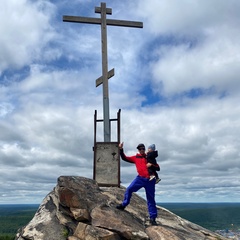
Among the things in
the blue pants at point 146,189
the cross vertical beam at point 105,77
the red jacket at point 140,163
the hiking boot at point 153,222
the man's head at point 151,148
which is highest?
the cross vertical beam at point 105,77

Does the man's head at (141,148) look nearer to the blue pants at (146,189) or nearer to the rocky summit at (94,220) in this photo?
the blue pants at (146,189)

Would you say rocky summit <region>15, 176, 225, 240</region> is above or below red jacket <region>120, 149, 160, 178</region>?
below

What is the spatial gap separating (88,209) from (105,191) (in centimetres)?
206

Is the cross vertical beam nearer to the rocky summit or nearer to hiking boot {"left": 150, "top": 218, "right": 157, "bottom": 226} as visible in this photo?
the rocky summit

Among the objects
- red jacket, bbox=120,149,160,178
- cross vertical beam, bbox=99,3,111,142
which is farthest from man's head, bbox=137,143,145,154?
cross vertical beam, bbox=99,3,111,142

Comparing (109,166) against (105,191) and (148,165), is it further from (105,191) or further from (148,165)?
(148,165)

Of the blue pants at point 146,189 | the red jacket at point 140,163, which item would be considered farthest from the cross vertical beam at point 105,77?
the blue pants at point 146,189

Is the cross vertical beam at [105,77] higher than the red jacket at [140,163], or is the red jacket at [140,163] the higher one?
the cross vertical beam at [105,77]

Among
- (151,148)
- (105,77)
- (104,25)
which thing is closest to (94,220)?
(151,148)

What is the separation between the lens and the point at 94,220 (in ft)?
38.6

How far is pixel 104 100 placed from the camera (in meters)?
16.9

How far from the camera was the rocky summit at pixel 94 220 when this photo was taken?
452 inches

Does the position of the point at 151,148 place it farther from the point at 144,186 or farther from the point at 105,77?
the point at 105,77

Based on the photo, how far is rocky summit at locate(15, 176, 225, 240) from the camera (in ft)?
37.6
